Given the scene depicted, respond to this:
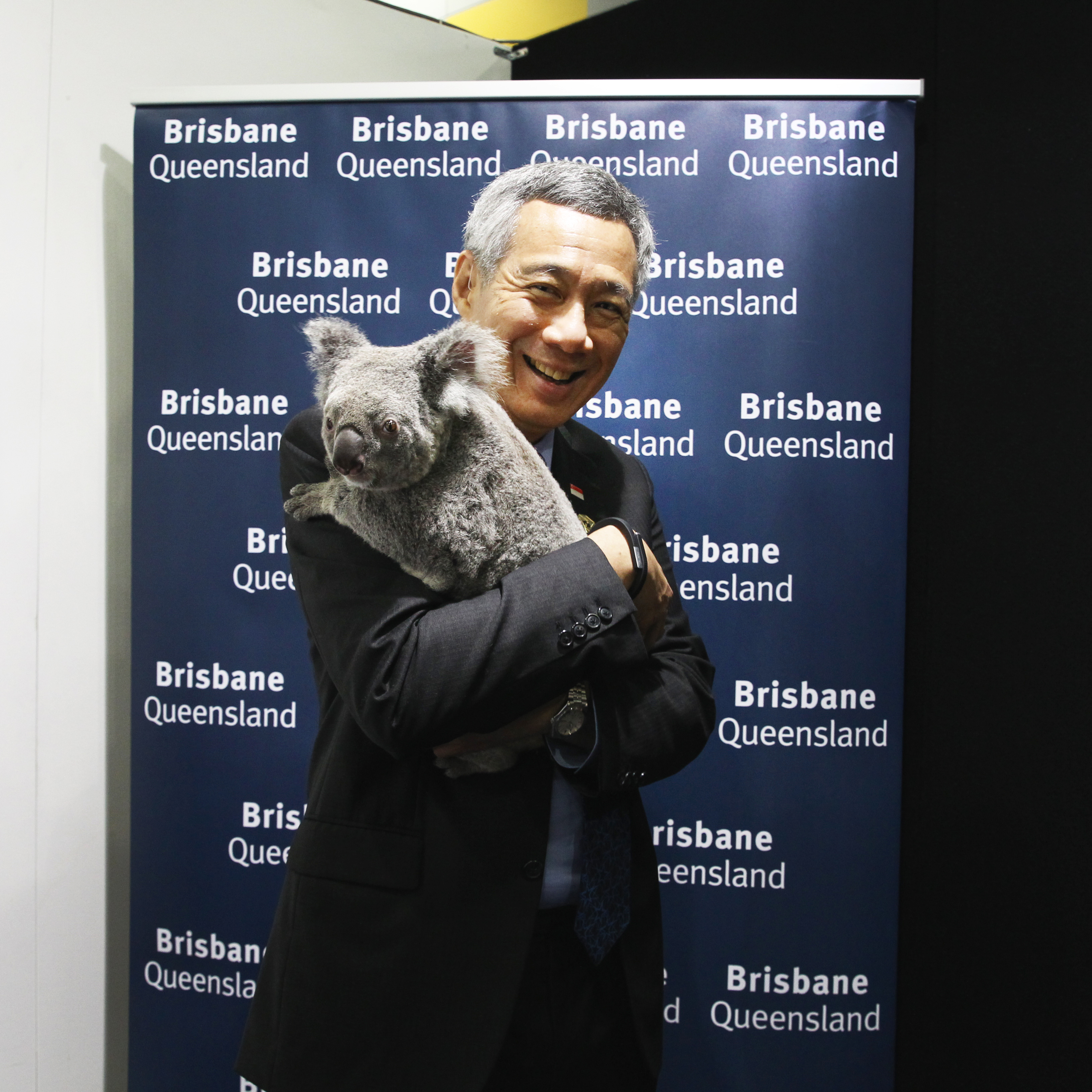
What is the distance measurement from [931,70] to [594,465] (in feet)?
5.89

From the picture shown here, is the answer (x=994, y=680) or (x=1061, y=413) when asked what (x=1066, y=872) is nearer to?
(x=994, y=680)

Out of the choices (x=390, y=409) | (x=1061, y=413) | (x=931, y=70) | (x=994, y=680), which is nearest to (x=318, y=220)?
(x=390, y=409)

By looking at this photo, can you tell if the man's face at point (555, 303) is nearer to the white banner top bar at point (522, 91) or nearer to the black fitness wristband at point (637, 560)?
the black fitness wristband at point (637, 560)

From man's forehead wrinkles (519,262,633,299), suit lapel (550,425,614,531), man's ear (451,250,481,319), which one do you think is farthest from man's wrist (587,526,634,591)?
man's ear (451,250,481,319)

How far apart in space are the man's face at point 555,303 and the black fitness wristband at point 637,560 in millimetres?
342

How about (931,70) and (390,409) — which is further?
(931,70)

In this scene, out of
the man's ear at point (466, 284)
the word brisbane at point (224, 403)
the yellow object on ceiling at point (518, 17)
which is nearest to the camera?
the man's ear at point (466, 284)

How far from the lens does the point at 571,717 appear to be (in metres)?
1.27

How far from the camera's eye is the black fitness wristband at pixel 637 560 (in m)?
1.26

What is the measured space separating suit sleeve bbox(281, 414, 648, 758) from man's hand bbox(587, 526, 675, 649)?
0.07m

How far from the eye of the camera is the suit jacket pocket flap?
49.9 inches

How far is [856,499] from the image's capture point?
2123mm

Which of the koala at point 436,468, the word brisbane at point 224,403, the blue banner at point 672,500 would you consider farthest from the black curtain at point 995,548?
the word brisbane at point 224,403

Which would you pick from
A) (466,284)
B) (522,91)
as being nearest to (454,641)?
(466,284)
